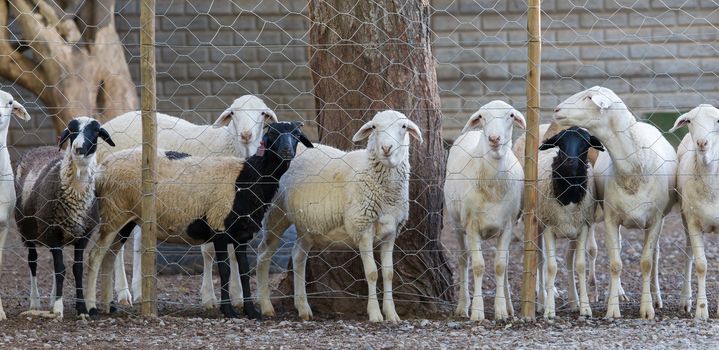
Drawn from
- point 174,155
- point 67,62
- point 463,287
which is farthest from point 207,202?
point 67,62

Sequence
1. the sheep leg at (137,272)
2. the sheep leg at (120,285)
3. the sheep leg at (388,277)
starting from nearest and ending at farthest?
1. the sheep leg at (388,277)
2. the sheep leg at (120,285)
3. the sheep leg at (137,272)

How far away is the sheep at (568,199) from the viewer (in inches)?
316

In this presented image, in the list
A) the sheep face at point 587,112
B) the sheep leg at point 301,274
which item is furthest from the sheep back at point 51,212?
the sheep face at point 587,112

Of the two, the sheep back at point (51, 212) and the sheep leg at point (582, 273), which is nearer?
the sheep back at point (51, 212)

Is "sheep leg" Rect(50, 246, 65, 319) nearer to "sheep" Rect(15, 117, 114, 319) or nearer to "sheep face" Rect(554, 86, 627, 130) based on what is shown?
"sheep" Rect(15, 117, 114, 319)

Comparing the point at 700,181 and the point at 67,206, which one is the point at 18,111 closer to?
the point at 67,206

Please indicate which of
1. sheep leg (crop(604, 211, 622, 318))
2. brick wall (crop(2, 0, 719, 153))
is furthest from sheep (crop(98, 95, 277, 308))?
brick wall (crop(2, 0, 719, 153))

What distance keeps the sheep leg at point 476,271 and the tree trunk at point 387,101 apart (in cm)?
56

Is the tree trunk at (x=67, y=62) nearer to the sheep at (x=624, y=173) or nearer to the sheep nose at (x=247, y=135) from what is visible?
the sheep nose at (x=247, y=135)

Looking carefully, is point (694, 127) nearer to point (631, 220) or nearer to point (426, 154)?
point (631, 220)

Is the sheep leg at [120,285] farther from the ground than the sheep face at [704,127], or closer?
closer

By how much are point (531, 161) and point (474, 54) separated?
953cm

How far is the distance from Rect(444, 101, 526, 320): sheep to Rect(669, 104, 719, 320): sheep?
1.12 meters

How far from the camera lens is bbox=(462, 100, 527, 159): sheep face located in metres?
7.70
